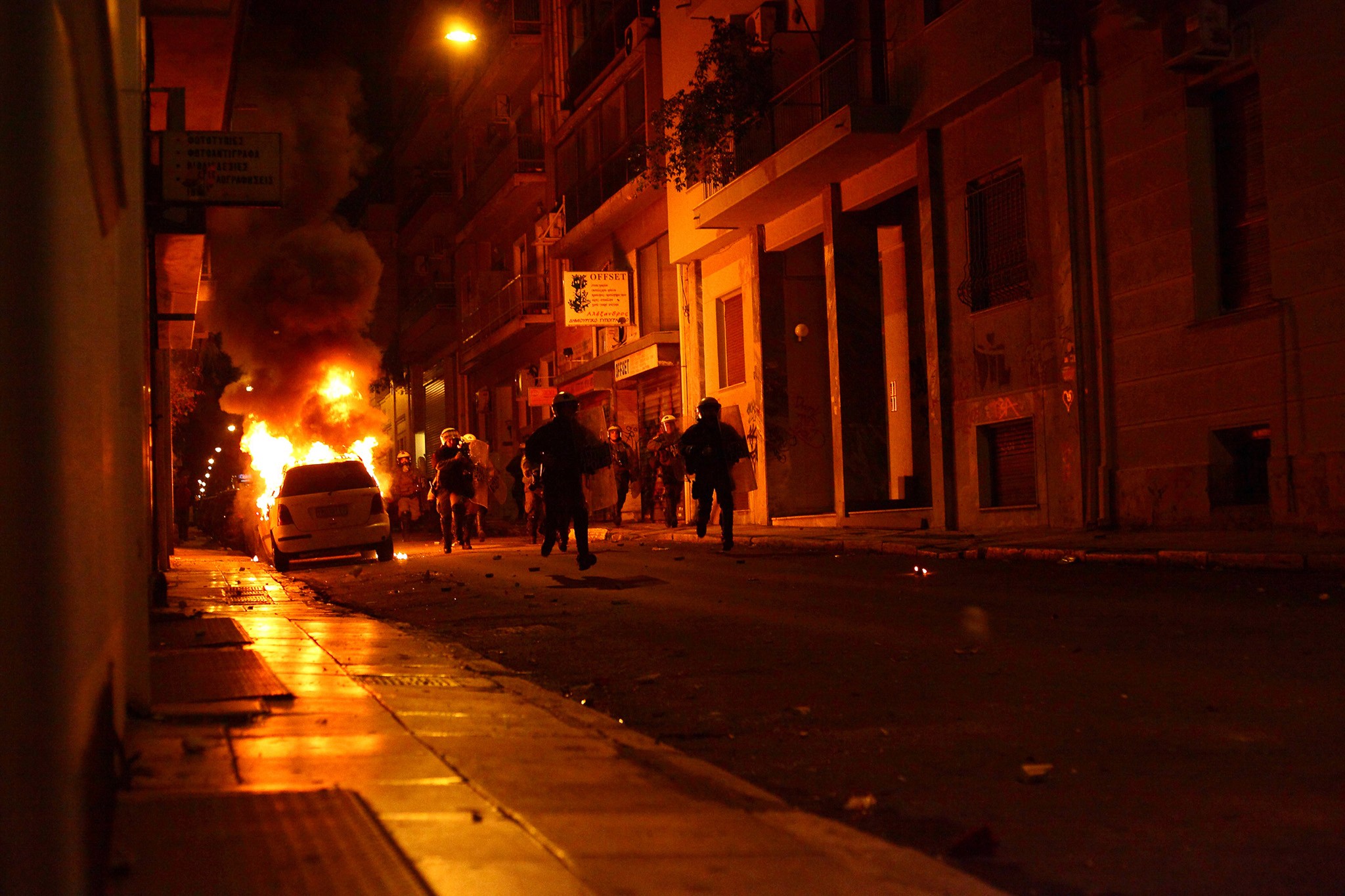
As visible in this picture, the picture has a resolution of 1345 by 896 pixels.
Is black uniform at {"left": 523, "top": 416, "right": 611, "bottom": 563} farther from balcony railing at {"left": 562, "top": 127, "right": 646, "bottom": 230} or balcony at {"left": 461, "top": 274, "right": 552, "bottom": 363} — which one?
balcony at {"left": 461, "top": 274, "right": 552, "bottom": 363}

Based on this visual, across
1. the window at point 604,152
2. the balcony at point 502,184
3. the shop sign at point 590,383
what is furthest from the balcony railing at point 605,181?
the shop sign at point 590,383

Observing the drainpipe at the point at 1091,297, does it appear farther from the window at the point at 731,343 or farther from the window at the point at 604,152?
the window at the point at 604,152

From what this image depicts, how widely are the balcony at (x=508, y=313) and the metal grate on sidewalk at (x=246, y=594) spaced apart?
942 inches

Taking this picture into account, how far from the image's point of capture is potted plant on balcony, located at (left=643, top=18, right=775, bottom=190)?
23.7 m

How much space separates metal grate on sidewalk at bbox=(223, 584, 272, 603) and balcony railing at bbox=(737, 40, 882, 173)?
11107 mm

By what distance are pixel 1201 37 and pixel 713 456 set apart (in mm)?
6841

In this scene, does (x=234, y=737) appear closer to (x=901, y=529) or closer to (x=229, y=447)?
(x=901, y=529)

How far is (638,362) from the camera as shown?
103 feet

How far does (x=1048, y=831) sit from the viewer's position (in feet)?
13.6

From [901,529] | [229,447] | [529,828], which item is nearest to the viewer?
[529,828]

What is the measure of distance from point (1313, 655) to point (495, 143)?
38561 millimetres

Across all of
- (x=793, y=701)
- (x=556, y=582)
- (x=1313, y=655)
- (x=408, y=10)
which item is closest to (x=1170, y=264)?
(x=556, y=582)

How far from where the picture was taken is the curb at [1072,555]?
11.1 metres

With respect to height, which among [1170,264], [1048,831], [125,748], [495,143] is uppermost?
[495,143]
